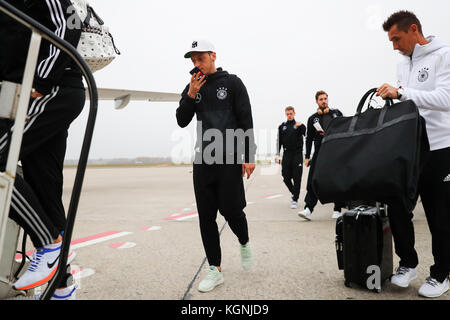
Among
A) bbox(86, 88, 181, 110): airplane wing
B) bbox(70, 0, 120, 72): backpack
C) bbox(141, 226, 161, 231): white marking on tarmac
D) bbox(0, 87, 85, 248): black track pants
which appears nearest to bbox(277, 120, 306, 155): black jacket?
bbox(141, 226, 161, 231): white marking on tarmac

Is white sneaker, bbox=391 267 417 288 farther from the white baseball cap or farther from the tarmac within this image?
the white baseball cap

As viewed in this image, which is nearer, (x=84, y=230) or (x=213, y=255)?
(x=213, y=255)

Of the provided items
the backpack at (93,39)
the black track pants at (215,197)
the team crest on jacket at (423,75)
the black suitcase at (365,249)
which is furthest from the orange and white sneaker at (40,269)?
the team crest on jacket at (423,75)

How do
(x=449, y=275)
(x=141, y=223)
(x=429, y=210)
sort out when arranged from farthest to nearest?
(x=141, y=223) < (x=449, y=275) < (x=429, y=210)

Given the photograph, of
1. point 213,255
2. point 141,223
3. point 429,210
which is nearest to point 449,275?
point 429,210

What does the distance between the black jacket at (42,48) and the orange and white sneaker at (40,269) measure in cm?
76

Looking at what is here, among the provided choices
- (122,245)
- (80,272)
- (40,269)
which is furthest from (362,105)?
(122,245)

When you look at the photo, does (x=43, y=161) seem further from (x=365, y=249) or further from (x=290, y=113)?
(x=290, y=113)

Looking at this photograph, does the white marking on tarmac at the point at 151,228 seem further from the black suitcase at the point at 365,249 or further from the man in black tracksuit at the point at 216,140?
the black suitcase at the point at 365,249

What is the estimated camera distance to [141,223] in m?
4.78

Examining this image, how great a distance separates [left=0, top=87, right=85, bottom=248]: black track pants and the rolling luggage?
181 cm

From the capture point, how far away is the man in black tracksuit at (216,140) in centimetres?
248
